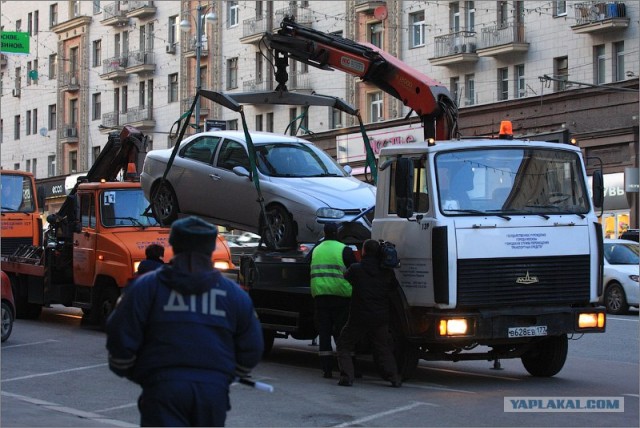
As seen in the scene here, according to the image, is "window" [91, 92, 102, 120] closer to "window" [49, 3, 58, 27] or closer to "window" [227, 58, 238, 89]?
"window" [49, 3, 58, 27]

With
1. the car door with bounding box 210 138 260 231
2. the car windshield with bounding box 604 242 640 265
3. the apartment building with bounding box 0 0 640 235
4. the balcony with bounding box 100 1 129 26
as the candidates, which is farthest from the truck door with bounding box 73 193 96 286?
the balcony with bounding box 100 1 129 26

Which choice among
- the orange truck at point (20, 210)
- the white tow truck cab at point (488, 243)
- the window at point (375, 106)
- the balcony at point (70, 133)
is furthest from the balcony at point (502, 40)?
the balcony at point (70, 133)

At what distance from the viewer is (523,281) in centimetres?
1325

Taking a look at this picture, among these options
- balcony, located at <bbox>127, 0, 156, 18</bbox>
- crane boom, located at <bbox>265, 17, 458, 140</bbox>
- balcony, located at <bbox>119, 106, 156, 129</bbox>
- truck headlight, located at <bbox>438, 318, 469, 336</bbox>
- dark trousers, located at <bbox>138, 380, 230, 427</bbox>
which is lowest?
truck headlight, located at <bbox>438, 318, 469, 336</bbox>

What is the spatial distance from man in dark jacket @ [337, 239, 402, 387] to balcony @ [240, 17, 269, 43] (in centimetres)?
3929

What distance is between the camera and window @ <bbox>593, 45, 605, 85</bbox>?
126 feet

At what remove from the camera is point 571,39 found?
3916 centimetres

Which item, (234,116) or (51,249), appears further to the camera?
(234,116)

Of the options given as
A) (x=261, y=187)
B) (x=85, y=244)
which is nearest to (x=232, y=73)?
(x=85, y=244)

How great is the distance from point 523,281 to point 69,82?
57.2 m

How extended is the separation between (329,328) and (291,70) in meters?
37.7

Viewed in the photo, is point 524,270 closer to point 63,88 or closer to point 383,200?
point 383,200

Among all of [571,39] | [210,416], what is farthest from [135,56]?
[210,416]

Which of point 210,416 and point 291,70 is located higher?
point 291,70
